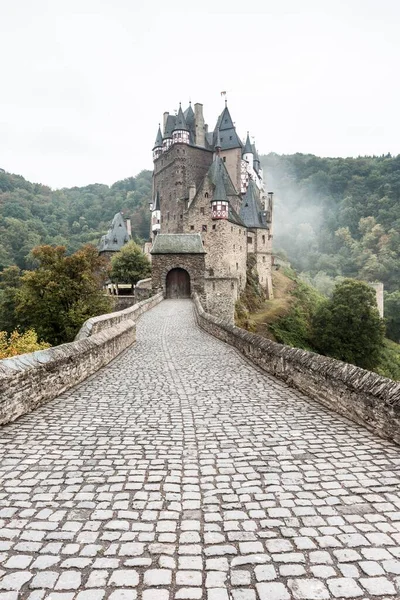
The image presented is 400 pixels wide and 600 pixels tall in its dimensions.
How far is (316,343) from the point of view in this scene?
41.5 metres

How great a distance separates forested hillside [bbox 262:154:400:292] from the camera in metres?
96.2

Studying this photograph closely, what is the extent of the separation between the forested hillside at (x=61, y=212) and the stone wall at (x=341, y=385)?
71664 mm

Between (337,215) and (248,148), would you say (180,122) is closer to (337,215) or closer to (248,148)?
(248,148)

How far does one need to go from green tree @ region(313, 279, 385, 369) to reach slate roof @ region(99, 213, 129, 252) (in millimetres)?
38277

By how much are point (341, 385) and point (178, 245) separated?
28689 millimetres

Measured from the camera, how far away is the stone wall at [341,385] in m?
5.26

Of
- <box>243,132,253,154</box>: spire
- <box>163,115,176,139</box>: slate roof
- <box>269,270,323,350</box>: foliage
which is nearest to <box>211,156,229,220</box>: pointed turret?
<box>269,270,323,350</box>: foliage

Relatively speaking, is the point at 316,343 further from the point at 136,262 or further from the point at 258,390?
the point at 258,390

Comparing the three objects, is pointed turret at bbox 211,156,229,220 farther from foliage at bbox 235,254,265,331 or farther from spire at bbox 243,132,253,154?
spire at bbox 243,132,253,154

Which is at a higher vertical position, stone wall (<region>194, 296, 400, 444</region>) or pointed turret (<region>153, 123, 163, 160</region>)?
pointed turret (<region>153, 123, 163, 160</region>)

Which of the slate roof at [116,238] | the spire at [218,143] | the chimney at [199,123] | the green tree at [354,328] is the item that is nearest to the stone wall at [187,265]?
the green tree at [354,328]

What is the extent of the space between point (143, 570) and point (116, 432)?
9.56ft

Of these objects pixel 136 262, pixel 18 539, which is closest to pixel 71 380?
pixel 18 539

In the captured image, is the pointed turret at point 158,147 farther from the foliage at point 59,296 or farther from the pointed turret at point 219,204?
the foliage at point 59,296
